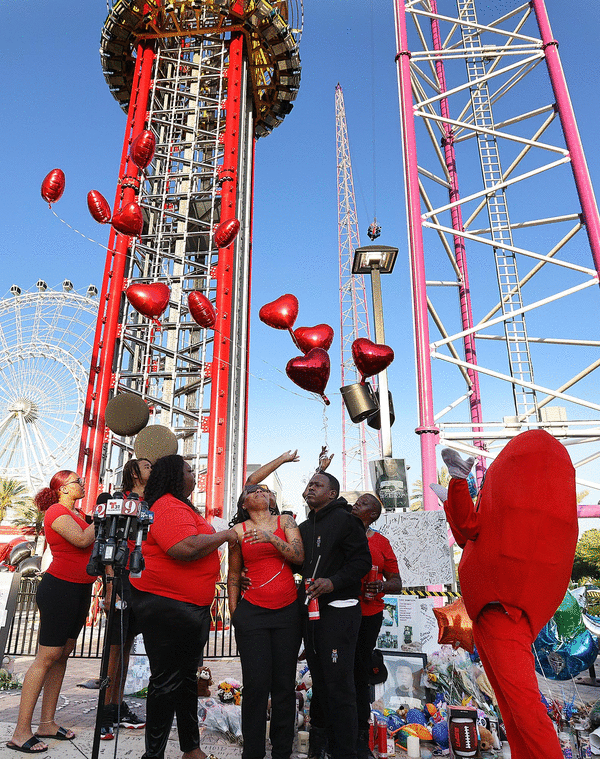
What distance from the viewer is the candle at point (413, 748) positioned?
374cm

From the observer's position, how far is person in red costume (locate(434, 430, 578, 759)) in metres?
2.44

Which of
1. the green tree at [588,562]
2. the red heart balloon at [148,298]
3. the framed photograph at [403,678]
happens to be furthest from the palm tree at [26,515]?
the framed photograph at [403,678]

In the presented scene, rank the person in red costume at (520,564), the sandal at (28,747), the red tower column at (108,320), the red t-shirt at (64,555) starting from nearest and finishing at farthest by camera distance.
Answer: the person in red costume at (520,564) → the sandal at (28,747) → the red t-shirt at (64,555) → the red tower column at (108,320)

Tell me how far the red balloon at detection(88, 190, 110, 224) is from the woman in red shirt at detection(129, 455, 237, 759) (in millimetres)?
8808

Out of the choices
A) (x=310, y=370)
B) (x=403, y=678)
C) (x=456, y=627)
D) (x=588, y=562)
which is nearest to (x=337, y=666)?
(x=456, y=627)

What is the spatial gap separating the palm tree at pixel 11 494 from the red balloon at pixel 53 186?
3420 cm

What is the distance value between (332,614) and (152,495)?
1363 mm

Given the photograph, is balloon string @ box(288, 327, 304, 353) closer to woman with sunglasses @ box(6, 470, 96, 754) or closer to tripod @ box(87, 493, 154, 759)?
woman with sunglasses @ box(6, 470, 96, 754)

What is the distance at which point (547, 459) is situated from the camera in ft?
8.55

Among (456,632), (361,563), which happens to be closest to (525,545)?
(361,563)

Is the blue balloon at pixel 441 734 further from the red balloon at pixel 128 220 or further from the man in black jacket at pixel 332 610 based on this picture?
the red balloon at pixel 128 220

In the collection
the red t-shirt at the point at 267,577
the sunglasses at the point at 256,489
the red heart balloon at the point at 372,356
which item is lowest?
the red t-shirt at the point at 267,577

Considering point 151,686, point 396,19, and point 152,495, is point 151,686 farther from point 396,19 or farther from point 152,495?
point 396,19

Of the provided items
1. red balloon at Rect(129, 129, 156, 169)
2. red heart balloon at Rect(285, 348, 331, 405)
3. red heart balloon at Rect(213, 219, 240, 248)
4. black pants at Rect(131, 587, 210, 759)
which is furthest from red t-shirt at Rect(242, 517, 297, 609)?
red balloon at Rect(129, 129, 156, 169)
